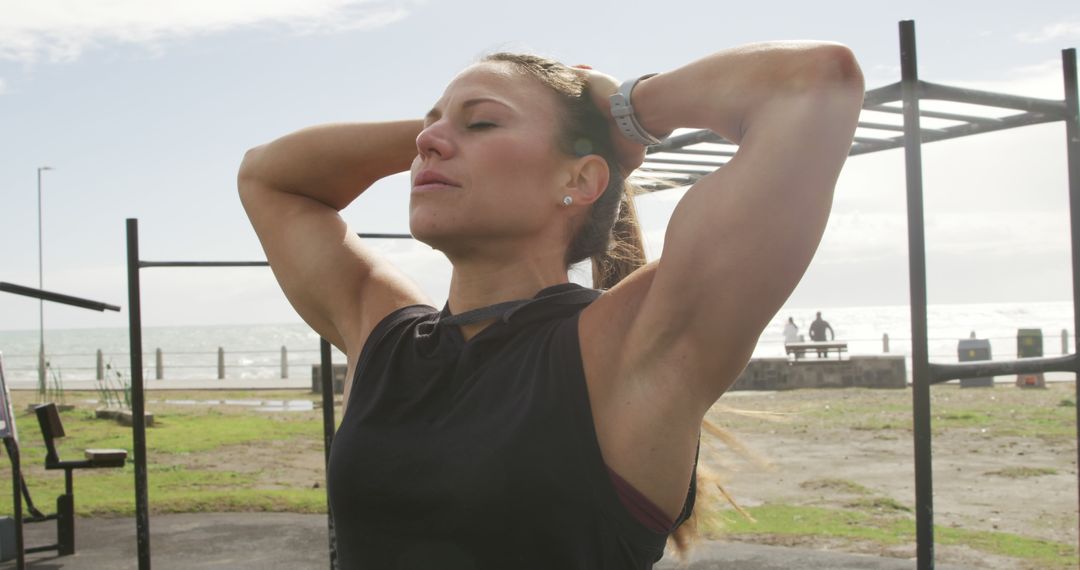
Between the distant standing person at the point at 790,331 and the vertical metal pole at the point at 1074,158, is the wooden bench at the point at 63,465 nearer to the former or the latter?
the vertical metal pole at the point at 1074,158

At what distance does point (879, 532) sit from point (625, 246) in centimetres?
416

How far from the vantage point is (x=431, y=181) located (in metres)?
1.45

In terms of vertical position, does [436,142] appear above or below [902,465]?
above

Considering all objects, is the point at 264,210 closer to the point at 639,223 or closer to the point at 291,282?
the point at 291,282

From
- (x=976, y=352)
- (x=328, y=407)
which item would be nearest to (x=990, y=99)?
(x=328, y=407)

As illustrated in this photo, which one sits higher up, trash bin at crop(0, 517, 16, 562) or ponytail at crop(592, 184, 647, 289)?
ponytail at crop(592, 184, 647, 289)

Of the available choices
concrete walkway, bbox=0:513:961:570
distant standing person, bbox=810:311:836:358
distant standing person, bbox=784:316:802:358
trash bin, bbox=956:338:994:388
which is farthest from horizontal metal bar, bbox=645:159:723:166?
distant standing person, bbox=784:316:802:358

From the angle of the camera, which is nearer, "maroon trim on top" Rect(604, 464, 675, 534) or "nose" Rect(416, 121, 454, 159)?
"maroon trim on top" Rect(604, 464, 675, 534)

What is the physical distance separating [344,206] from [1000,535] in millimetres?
4565

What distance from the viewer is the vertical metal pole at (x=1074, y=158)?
243cm

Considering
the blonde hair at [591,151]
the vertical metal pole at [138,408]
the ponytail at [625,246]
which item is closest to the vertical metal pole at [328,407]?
the vertical metal pole at [138,408]

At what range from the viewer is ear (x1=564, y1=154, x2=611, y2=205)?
150 centimetres

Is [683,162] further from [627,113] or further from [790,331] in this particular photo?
[790,331]

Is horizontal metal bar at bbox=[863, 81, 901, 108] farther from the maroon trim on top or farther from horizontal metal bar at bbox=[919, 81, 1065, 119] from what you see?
the maroon trim on top
